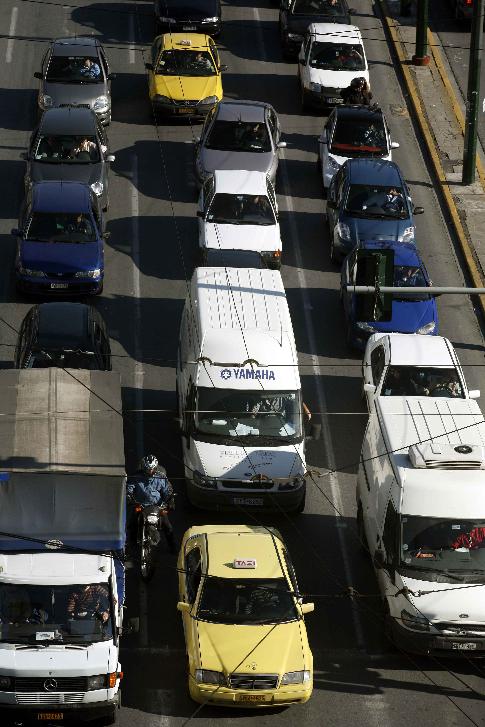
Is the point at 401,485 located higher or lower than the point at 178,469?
higher

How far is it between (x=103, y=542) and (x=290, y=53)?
82.7 ft

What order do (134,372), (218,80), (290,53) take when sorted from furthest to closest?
(290,53), (218,80), (134,372)

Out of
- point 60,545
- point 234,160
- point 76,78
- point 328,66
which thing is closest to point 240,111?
point 234,160

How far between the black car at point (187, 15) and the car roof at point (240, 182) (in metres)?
11.0

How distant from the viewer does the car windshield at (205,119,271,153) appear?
135ft

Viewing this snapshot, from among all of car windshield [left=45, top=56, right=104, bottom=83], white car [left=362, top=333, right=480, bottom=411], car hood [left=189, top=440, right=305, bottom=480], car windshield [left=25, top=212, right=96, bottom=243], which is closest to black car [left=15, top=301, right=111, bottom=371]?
car hood [left=189, top=440, right=305, bottom=480]

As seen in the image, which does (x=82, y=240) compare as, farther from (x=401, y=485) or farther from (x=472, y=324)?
(x=401, y=485)

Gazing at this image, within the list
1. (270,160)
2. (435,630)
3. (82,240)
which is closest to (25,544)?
(435,630)

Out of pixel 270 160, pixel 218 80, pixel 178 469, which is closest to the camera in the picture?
pixel 178 469

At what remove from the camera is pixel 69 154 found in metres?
40.3

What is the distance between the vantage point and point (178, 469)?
31.1 meters

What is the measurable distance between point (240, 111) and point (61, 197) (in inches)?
243

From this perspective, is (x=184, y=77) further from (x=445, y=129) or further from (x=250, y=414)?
(x=250, y=414)

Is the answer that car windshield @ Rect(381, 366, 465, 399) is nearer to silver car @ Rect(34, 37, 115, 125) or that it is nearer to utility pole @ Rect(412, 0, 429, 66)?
silver car @ Rect(34, 37, 115, 125)
